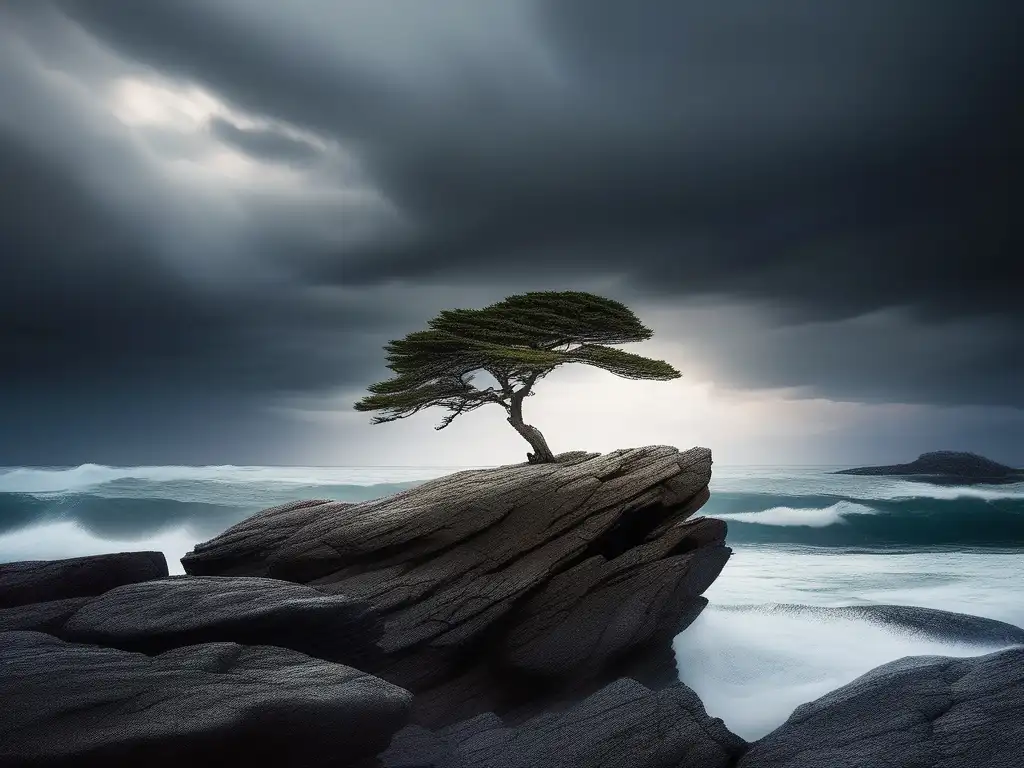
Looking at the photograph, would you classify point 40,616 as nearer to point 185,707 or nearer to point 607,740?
point 185,707

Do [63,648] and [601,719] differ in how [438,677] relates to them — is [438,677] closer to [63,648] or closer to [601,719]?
[601,719]

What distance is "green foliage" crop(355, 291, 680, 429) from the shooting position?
20344 millimetres

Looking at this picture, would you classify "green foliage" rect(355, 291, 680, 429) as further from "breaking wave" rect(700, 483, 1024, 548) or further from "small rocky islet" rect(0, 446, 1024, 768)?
"breaking wave" rect(700, 483, 1024, 548)

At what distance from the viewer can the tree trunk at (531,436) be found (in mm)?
21047

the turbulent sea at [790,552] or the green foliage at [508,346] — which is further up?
the green foliage at [508,346]

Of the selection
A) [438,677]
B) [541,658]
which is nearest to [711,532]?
[541,658]

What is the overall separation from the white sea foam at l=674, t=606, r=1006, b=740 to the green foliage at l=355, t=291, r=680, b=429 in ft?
36.5

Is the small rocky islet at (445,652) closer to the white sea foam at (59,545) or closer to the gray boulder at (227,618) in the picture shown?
the gray boulder at (227,618)

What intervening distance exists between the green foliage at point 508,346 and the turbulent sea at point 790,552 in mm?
11906

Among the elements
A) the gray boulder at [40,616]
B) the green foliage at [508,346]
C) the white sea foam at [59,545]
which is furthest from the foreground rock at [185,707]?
the white sea foam at [59,545]

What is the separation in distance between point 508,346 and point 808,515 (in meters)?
67.6

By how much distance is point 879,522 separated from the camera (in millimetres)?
70688

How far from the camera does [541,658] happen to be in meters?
16.5

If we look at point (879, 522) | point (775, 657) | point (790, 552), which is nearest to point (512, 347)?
point (775, 657)
